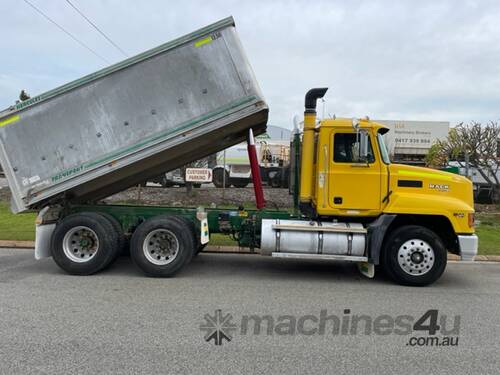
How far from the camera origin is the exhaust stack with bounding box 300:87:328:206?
7195mm

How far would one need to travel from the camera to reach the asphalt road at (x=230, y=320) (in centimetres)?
381

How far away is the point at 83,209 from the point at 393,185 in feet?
17.6

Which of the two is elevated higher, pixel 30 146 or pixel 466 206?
pixel 30 146

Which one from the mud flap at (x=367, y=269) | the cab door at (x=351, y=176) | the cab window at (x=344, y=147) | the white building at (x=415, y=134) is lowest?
the mud flap at (x=367, y=269)

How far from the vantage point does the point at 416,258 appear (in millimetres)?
6680

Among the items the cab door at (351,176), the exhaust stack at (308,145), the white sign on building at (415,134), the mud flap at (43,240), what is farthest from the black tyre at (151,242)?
the white sign on building at (415,134)

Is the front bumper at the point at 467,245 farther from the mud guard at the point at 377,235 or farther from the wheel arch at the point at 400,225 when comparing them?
the mud guard at the point at 377,235

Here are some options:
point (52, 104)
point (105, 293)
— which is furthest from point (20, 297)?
point (52, 104)

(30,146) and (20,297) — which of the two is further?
(30,146)

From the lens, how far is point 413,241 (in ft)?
22.0

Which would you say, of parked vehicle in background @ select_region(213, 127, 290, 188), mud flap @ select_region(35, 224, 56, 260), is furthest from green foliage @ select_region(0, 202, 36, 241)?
parked vehicle in background @ select_region(213, 127, 290, 188)

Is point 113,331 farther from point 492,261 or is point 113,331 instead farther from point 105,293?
point 492,261

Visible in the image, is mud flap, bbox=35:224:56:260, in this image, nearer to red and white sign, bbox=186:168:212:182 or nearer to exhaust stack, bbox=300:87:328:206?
exhaust stack, bbox=300:87:328:206

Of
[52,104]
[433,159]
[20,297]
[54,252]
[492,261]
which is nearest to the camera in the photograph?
[20,297]
